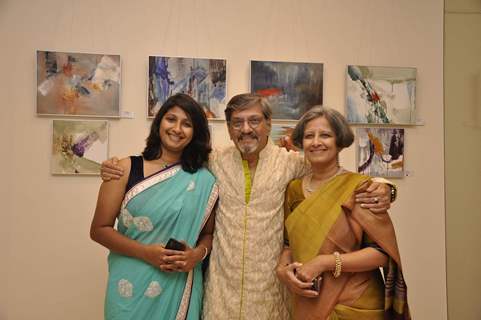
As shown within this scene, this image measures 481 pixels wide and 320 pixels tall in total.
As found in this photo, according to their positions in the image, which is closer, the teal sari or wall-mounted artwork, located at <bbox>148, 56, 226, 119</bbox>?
the teal sari

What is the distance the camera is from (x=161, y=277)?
1576 mm

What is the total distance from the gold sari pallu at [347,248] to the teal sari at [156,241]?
1.57 ft

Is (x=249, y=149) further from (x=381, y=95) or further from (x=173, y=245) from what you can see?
(x=381, y=95)

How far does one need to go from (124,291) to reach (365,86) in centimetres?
204

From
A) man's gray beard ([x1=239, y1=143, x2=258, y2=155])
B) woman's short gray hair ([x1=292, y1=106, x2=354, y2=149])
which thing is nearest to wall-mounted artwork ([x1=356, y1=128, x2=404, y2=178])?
woman's short gray hair ([x1=292, y1=106, x2=354, y2=149])

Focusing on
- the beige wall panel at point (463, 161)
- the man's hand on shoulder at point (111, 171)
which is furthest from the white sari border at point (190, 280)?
the beige wall panel at point (463, 161)

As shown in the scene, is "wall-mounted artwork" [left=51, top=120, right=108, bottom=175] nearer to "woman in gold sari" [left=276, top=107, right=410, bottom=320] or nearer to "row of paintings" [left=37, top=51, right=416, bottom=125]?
"row of paintings" [left=37, top=51, right=416, bottom=125]

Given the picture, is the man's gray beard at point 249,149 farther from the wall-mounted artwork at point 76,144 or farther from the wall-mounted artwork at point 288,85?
the wall-mounted artwork at point 76,144

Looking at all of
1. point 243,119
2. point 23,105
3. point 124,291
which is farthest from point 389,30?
point 23,105

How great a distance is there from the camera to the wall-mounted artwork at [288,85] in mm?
2518

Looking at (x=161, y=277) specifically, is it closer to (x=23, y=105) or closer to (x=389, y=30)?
(x=23, y=105)

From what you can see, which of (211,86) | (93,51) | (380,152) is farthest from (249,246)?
(93,51)

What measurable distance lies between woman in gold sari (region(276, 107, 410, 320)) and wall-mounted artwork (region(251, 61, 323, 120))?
3.38 ft

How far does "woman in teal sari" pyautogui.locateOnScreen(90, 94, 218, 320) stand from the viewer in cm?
156
